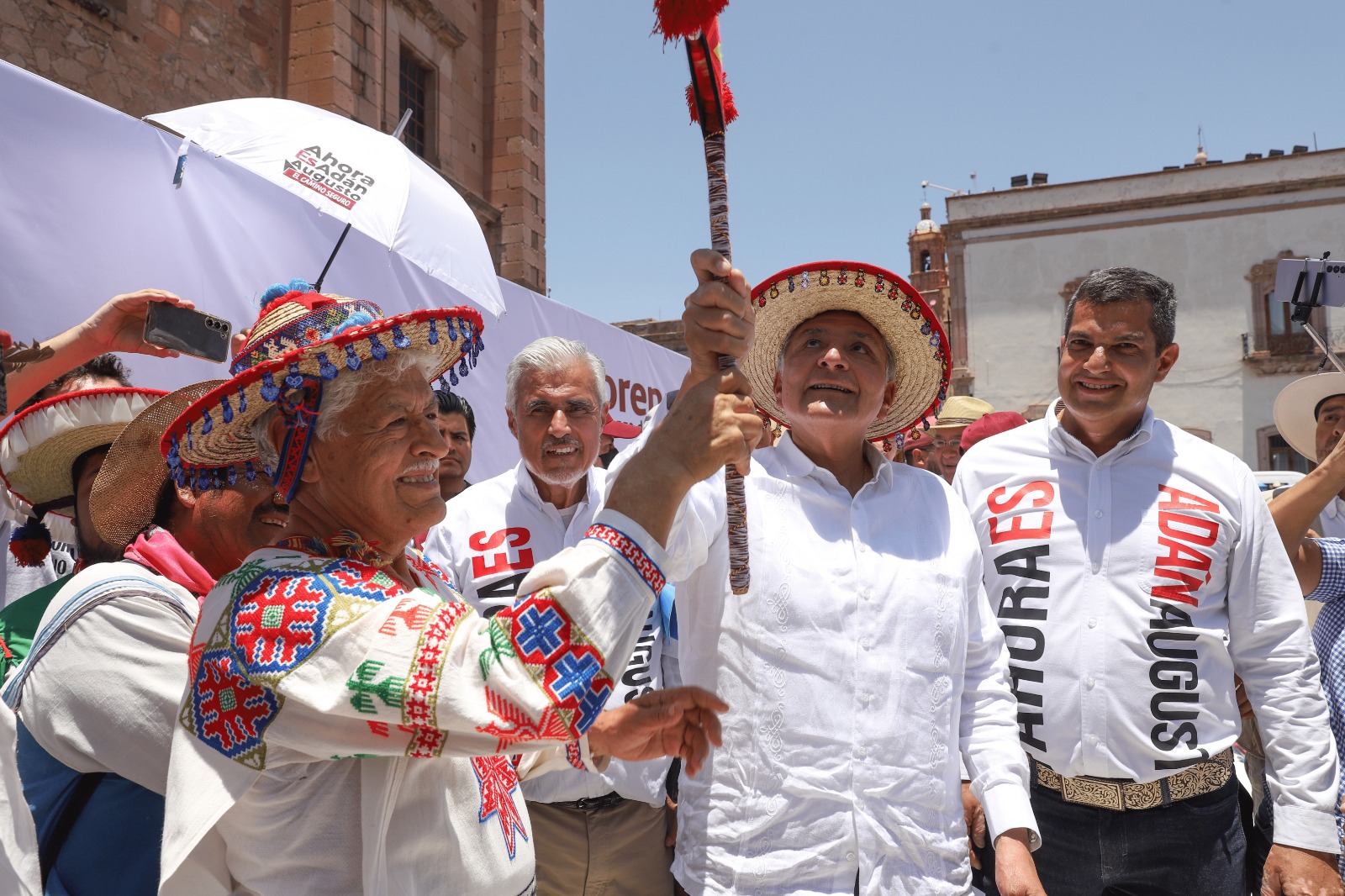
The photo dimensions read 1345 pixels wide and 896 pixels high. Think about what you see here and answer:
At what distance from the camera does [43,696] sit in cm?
195

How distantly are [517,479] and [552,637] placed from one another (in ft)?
7.10

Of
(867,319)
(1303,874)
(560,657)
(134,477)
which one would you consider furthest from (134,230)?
(1303,874)

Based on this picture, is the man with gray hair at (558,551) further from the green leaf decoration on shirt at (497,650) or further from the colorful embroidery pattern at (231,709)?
the green leaf decoration on shirt at (497,650)

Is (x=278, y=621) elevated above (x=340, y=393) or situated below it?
below

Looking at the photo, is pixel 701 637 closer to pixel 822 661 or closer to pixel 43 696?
pixel 822 661

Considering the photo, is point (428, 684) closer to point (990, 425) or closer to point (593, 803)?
point (593, 803)

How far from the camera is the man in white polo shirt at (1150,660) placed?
8.82 feet

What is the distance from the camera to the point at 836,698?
7.22 ft

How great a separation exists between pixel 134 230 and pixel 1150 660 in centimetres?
397

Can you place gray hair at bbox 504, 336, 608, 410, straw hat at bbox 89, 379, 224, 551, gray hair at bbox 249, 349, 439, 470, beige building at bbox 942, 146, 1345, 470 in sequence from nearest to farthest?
gray hair at bbox 249, 349, 439, 470, straw hat at bbox 89, 379, 224, 551, gray hair at bbox 504, 336, 608, 410, beige building at bbox 942, 146, 1345, 470

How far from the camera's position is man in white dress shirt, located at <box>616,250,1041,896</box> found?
6.98 ft

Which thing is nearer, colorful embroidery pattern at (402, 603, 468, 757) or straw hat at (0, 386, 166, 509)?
colorful embroidery pattern at (402, 603, 468, 757)

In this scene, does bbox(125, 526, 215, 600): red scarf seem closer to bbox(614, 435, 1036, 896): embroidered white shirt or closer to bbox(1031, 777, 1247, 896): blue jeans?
bbox(614, 435, 1036, 896): embroidered white shirt

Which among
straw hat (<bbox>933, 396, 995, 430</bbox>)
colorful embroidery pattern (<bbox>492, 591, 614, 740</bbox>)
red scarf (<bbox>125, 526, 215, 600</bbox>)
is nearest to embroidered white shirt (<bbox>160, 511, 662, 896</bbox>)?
colorful embroidery pattern (<bbox>492, 591, 614, 740</bbox>)
